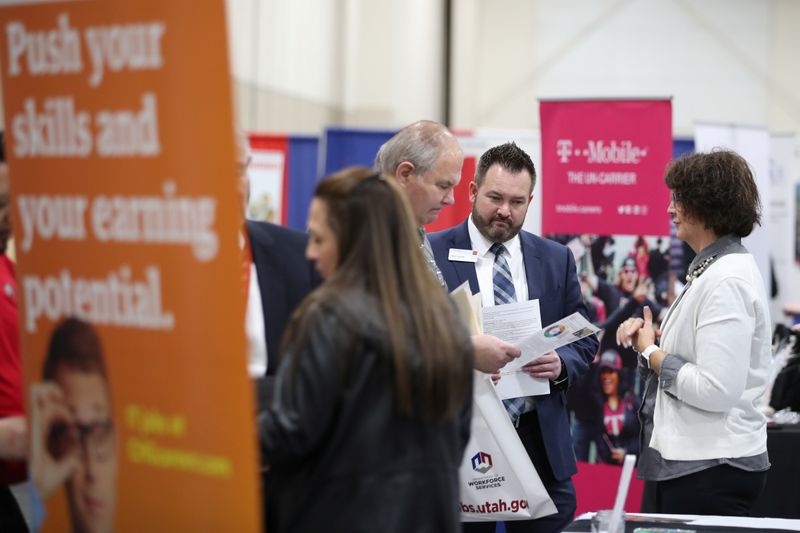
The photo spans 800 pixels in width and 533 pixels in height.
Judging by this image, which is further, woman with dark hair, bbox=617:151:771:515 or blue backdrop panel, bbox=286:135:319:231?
blue backdrop panel, bbox=286:135:319:231

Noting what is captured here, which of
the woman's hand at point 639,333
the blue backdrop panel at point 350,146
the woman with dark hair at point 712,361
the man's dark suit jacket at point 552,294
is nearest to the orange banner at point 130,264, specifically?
the man's dark suit jacket at point 552,294

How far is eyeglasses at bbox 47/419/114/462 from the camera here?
1604 mm

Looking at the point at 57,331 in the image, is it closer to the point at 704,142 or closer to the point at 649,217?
the point at 649,217

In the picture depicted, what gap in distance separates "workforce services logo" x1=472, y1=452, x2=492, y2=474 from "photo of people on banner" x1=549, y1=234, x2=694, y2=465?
2.11 metres

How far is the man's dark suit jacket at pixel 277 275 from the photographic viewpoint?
6.69 ft

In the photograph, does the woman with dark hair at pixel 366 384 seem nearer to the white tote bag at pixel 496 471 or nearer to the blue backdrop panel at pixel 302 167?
the white tote bag at pixel 496 471

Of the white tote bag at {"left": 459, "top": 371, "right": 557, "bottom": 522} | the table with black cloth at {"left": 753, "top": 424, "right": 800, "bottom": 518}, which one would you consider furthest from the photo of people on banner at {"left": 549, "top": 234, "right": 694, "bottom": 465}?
the white tote bag at {"left": 459, "top": 371, "right": 557, "bottom": 522}

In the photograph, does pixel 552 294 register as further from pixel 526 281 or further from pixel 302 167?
pixel 302 167

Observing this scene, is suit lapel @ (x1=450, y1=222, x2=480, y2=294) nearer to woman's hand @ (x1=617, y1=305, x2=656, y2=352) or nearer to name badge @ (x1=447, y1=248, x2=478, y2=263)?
name badge @ (x1=447, y1=248, x2=478, y2=263)

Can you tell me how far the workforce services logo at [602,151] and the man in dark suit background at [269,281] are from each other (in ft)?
8.40

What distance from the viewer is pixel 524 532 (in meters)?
2.80

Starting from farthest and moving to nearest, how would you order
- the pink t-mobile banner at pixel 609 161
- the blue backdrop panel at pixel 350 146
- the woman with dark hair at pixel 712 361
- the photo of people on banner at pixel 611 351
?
1. the blue backdrop panel at pixel 350 146
2. the photo of people on banner at pixel 611 351
3. the pink t-mobile banner at pixel 609 161
4. the woman with dark hair at pixel 712 361

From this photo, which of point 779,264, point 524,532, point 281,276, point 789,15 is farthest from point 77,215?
point 789,15

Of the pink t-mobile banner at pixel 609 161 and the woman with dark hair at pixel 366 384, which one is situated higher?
the pink t-mobile banner at pixel 609 161
